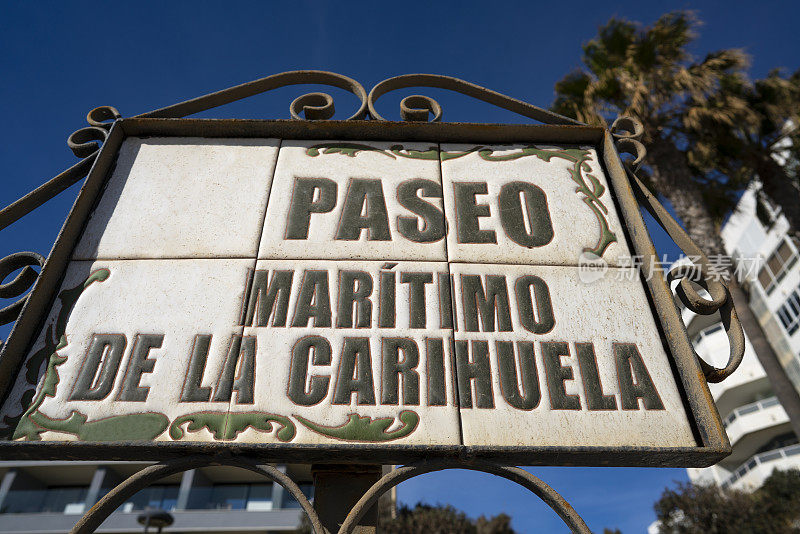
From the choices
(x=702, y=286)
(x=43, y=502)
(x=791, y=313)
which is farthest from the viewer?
(x=791, y=313)

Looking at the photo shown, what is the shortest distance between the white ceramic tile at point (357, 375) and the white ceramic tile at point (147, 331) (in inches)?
5.0

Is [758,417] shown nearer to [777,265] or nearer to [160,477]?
[777,265]

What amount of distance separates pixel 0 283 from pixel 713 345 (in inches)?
1325

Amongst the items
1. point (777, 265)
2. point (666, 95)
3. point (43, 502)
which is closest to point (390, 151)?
point (666, 95)

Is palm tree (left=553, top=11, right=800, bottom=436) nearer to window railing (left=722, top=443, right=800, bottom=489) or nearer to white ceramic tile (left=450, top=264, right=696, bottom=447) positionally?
white ceramic tile (left=450, top=264, right=696, bottom=447)

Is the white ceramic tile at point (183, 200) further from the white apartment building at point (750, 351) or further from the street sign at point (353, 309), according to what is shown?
the white apartment building at point (750, 351)

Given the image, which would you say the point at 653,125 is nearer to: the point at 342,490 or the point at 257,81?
the point at 257,81

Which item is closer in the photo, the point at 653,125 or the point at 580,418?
the point at 580,418

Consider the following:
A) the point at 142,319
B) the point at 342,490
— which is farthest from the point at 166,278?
the point at 342,490

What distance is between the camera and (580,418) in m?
1.63

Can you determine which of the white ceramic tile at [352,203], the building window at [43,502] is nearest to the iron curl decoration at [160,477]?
the white ceramic tile at [352,203]

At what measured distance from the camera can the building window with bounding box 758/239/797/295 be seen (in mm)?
22250

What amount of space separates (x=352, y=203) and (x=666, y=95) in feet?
29.6

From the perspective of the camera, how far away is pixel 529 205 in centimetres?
222
